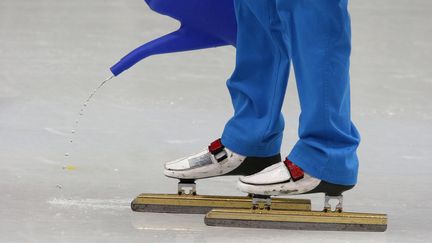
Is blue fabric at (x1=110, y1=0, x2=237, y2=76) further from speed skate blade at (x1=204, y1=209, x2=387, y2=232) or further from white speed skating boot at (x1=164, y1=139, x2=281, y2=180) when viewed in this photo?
speed skate blade at (x1=204, y1=209, x2=387, y2=232)

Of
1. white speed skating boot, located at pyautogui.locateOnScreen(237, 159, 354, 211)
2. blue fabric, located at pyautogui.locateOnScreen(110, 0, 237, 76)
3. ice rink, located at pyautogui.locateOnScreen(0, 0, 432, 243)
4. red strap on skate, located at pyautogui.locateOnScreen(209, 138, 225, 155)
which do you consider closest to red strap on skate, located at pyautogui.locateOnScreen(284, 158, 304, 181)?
white speed skating boot, located at pyautogui.locateOnScreen(237, 159, 354, 211)

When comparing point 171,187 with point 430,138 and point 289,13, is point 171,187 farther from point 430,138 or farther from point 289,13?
point 430,138

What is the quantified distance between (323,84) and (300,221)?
28 cm

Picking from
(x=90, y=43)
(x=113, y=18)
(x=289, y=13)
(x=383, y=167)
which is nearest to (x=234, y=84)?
(x=289, y=13)

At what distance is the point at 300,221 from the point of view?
2600 mm

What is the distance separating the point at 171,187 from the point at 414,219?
23.1 inches

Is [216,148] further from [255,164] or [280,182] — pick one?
[280,182]

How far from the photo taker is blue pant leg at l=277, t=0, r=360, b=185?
2.50 meters

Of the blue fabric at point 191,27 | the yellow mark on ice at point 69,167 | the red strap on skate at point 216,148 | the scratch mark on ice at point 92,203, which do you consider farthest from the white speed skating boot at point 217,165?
the yellow mark on ice at point 69,167

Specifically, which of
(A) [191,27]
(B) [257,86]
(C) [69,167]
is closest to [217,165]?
(B) [257,86]

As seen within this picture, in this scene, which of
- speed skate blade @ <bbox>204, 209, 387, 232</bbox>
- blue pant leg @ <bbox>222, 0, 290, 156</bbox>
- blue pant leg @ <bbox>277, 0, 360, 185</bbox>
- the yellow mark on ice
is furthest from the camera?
the yellow mark on ice

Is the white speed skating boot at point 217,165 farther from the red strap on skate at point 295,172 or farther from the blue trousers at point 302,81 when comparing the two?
the red strap on skate at point 295,172

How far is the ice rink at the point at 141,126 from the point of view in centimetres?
264

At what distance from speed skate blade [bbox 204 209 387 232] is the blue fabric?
0.40m
